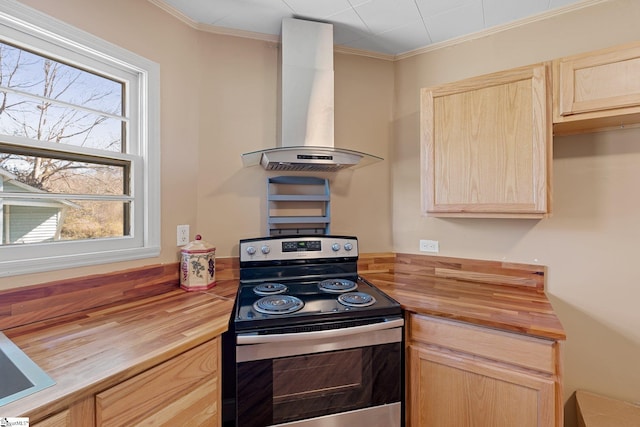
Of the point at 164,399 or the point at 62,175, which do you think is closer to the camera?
the point at 164,399

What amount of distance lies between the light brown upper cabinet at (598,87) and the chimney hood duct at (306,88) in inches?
35.9

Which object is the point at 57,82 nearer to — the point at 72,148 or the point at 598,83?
the point at 72,148

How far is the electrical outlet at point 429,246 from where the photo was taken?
6.48 feet

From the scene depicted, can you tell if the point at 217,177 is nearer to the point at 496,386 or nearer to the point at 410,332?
the point at 410,332

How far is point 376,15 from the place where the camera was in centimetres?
168

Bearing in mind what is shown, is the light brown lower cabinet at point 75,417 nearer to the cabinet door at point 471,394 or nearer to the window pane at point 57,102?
the window pane at point 57,102

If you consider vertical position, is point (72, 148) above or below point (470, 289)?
above

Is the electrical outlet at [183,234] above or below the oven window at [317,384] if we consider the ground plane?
above

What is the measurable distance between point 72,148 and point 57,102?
19cm

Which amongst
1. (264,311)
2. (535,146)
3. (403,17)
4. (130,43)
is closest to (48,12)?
(130,43)

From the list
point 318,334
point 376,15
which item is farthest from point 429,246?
point 376,15

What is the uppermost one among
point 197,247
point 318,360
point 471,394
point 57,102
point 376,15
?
point 376,15

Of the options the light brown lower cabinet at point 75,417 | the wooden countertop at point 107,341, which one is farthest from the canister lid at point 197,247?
the light brown lower cabinet at point 75,417

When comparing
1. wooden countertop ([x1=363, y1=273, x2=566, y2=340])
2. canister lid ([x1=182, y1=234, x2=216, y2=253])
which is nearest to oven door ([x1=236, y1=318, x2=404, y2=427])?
wooden countertop ([x1=363, y1=273, x2=566, y2=340])
